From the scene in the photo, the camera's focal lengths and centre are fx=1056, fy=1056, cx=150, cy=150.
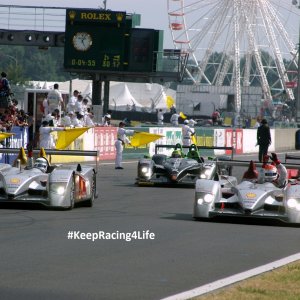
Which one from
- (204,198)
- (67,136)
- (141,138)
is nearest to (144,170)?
(141,138)

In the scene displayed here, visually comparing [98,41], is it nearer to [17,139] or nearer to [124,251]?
[17,139]

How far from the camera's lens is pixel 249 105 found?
92500 mm

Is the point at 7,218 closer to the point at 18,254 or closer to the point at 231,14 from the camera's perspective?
the point at 18,254

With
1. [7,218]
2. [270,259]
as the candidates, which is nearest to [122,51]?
[7,218]

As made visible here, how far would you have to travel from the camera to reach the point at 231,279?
9.53m

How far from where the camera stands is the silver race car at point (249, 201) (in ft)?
49.7

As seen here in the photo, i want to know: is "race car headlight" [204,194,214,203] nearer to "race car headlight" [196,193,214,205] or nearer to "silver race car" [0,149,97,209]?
"race car headlight" [196,193,214,205]

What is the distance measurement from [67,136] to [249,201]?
44.5 feet

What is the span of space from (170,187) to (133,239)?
36.3 feet

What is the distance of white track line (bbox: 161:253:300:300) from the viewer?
336 inches

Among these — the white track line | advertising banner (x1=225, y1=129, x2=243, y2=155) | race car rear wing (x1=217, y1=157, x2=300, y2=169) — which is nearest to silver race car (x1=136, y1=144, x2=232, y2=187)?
race car rear wing (x1=217, y1=157, x2=300, y2=169)

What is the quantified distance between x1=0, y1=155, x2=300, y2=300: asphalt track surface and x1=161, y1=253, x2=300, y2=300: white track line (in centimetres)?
14

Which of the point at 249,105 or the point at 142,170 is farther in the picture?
the point at 249,105

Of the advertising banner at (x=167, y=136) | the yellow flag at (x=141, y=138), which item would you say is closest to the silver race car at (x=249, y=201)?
the yellow flag at (x=141, y=138)
